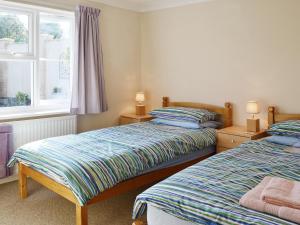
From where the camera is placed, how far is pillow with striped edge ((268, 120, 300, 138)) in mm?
2875

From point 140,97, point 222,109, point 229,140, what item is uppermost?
point 140,97

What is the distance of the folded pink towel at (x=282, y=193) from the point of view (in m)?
1.49

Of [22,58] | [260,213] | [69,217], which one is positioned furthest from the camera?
[22,58]

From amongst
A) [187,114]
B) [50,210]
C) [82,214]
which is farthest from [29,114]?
[187,114]

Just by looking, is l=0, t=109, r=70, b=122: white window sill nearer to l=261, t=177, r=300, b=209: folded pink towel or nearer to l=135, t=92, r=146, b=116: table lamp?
l=135, t=92, r=146, b=116: table lamp

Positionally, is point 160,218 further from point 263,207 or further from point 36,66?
point 36,66

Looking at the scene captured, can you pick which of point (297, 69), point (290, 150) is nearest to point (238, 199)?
point (290, 150)

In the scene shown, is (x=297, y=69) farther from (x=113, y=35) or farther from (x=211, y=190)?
(x=113, y=35)

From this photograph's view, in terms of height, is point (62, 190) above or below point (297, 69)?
below

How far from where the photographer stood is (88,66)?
3996 mm

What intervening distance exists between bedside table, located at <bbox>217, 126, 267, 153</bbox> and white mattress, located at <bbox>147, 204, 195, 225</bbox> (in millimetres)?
1829

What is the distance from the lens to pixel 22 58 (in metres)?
3.55

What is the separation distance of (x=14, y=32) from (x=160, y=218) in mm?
2853

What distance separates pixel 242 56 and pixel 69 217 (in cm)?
268
